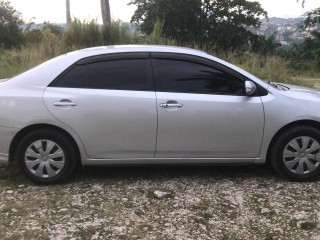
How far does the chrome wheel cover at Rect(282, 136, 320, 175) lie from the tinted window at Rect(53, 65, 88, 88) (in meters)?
2.28

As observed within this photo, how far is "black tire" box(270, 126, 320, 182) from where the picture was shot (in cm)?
471

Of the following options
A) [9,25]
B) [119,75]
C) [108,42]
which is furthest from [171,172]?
[9,25]

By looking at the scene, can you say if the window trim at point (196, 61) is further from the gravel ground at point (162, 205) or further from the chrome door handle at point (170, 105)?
the gravel ground at point (162, 205)

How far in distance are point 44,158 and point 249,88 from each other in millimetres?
2284

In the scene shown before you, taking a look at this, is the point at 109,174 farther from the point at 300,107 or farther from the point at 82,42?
the point at 82,42

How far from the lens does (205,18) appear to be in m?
24.7

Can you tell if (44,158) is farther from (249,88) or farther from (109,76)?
(249,88)

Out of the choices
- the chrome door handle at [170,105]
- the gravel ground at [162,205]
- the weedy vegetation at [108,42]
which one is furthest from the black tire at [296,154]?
the weedy vegetation at [108,42]

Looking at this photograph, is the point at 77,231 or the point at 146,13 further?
the point at 146,13

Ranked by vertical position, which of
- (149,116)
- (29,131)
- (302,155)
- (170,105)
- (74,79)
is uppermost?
(74,79)

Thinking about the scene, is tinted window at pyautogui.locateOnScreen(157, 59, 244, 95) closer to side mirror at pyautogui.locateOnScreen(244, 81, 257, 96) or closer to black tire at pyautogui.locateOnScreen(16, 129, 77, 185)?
side mirror at pyautogui.locateOnScreen(244, 81, 257, 96)

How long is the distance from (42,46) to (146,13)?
12893mm

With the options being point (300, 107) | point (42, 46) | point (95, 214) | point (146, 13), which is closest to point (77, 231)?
point (95, 214)

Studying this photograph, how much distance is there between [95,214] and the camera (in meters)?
4.09
